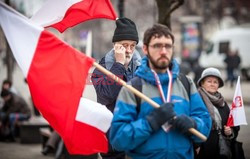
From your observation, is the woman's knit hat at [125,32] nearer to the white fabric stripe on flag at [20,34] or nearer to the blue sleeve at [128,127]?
the white fabric stripe on flag at [20,34]

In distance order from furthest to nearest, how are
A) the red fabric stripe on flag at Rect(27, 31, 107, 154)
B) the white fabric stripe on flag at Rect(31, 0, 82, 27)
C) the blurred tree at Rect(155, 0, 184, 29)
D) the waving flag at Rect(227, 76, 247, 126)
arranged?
the blurred tree at Rect(155, 0, 184, 29)
the white fabric stripe on flag at Rect(31, 0, 82, 27)
the waving flag at Rect(227, 76, 247, 126)
the red fabric stripe on flag at Rect(27, 31, 107, 154)

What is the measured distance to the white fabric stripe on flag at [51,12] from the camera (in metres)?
5.73

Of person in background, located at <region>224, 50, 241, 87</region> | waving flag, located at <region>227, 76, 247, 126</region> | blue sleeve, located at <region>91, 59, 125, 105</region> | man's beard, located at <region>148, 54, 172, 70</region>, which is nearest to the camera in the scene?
man's beard, located at <region>148, 54, 172, 70</region>

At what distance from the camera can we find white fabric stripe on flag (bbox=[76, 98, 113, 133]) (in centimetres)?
439

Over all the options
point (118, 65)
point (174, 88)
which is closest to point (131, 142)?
point (174, 88)

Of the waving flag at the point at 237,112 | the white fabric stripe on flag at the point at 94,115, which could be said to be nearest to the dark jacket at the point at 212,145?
the waving flag at the point at 237,112

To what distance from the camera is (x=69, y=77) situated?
4234 mm

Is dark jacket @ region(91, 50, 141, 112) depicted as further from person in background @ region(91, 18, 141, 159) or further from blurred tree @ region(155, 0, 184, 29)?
blurred tree @ region(155, 0, 184, 29)

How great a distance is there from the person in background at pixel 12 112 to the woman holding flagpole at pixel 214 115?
330 inches

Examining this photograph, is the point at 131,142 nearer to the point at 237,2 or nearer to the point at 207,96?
the point at 207,96

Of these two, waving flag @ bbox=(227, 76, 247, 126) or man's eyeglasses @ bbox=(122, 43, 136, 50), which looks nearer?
man's eyeglasses @ bbox=(122, 43, 136, 50)

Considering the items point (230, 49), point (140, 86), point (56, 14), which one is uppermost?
point (56, 14)

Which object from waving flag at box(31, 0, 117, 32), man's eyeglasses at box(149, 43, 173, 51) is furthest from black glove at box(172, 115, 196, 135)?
waving flag at box(31, 0, 117, 32)

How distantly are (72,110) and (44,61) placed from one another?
0.46 metres
